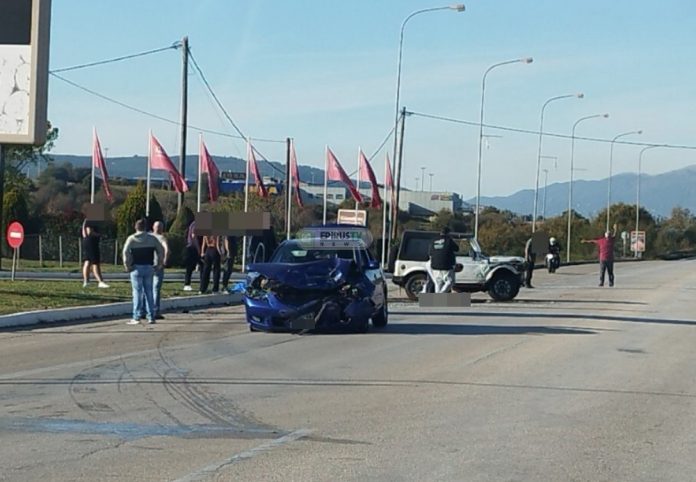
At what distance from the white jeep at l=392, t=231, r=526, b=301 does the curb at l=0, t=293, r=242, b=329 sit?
5291 millimetres

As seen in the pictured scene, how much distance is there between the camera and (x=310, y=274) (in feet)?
58.4

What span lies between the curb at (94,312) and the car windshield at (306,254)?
377 cm

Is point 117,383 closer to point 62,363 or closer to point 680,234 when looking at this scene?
point 62,363

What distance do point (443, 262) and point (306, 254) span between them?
491cm

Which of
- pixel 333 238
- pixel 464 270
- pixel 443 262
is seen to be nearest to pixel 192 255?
pixel 443 262

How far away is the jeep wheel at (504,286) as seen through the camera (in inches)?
1162

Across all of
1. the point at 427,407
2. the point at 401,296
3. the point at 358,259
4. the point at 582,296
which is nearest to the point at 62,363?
the point at 427,407

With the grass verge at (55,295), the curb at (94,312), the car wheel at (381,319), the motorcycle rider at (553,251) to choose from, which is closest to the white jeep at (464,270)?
the curb at (94,312)

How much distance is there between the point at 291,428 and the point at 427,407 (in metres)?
1.79

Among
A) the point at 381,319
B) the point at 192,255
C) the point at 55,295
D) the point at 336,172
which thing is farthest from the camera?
the point at 336,172

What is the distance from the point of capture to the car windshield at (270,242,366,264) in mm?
19234

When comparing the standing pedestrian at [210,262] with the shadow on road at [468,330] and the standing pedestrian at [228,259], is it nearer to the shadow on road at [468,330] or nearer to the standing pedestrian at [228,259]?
the standing pedestrian at [228,259]

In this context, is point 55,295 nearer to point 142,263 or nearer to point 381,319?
point 142,263

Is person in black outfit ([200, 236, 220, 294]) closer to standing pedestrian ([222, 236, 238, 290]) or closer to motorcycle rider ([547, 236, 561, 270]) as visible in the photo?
standing pedestrian ([222, 236, 238, 290])
